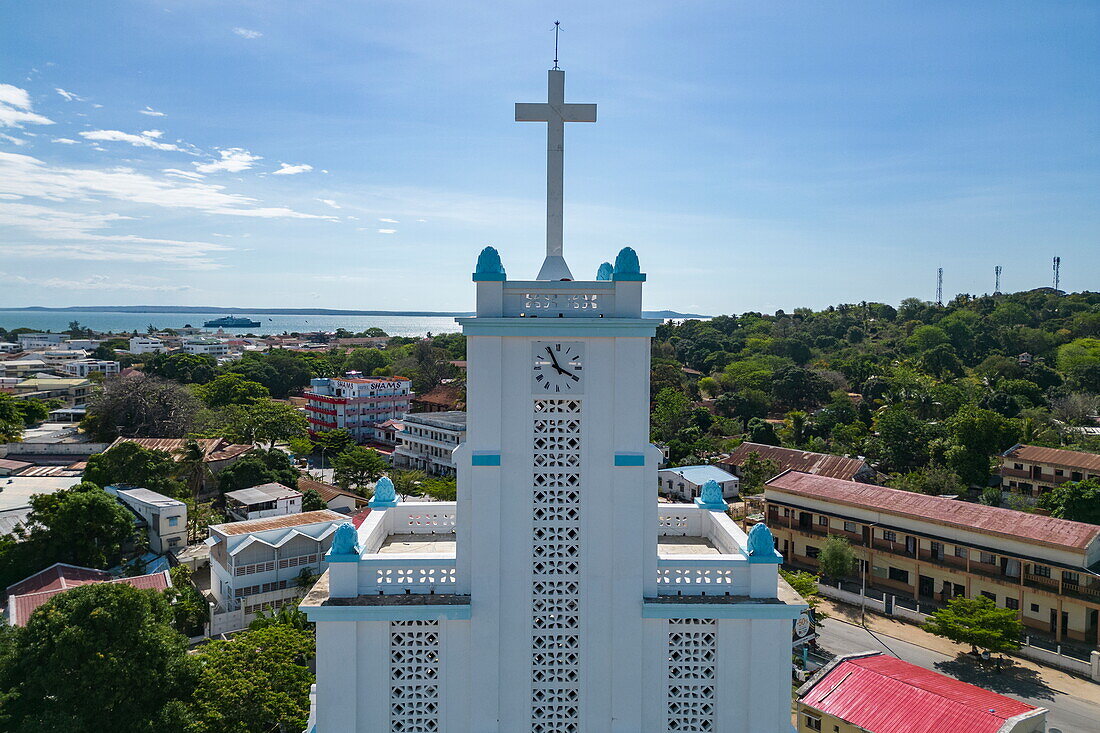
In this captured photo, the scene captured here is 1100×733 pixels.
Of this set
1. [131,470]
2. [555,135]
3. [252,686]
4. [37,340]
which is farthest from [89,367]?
[555,135]

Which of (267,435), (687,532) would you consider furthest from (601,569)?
(267,435)

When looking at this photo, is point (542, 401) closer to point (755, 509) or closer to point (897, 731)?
point (897, 731)

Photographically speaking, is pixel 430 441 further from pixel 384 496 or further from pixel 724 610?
pixel 724 610

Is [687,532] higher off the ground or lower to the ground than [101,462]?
higher

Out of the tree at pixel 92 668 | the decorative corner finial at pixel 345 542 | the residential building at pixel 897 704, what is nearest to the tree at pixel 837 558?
the residential building at pixel 897 704

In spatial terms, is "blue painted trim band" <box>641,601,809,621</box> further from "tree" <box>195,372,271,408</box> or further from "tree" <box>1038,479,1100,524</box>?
"tree" <box>195,372,271,408</box>

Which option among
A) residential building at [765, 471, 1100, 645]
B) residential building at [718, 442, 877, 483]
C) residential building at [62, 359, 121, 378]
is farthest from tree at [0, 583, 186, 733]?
residential building at [62, 359, 121, 378]
